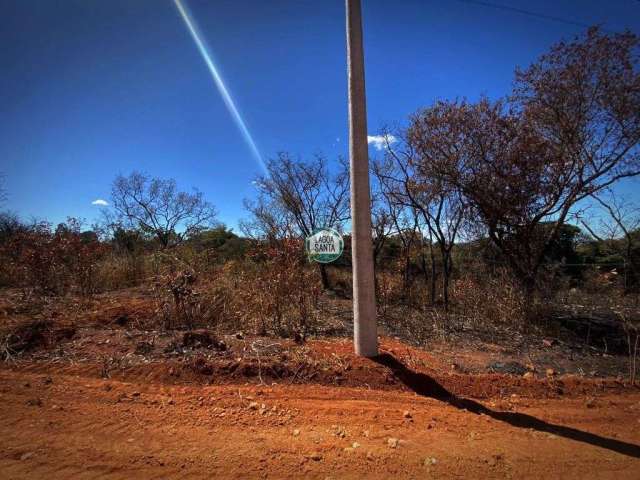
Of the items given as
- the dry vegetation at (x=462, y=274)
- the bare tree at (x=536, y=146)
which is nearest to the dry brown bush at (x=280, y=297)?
the dry vegetation at (x=462, y=274)

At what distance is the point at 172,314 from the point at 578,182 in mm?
9343

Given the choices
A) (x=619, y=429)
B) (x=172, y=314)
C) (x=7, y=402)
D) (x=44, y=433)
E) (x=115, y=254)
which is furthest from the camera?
(x=115, y=254)

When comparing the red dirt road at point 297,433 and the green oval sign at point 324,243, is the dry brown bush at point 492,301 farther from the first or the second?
the green oval sign at point 324,243

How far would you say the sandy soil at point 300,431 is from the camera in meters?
2.34

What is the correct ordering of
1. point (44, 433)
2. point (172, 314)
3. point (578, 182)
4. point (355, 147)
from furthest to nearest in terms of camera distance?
point (578, 182) < point (172, 314) < point (355, 147) < point (44, 433)

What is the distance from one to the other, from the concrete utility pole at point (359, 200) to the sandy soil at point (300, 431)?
82 cm

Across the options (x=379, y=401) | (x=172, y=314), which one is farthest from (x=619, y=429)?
(x=172, y=314)

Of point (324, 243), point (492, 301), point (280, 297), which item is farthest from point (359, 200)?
point (492, 301)

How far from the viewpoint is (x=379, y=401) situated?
3420mm

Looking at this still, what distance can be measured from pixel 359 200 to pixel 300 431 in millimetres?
2778

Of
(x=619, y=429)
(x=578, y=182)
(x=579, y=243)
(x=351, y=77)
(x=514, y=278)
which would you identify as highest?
(x=351, y=77)

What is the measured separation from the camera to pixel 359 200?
14.4 ft

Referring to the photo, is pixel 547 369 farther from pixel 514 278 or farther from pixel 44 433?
pixel 44 433

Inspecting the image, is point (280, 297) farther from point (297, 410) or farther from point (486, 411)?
point (486, 411)
